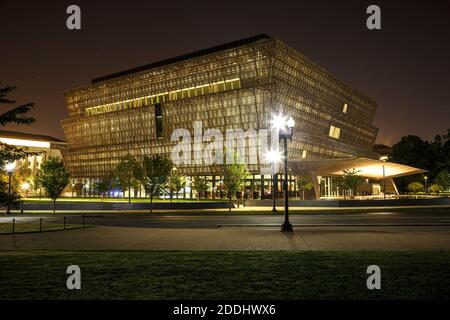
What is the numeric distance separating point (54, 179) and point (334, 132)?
75.5 metres

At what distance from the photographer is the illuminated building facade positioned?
78.2m

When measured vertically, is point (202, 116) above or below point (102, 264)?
above

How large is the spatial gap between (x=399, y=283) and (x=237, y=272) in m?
3.53

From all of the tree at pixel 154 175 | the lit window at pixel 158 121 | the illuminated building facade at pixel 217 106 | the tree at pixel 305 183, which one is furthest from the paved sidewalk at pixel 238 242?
the lit window at pixel 158 121

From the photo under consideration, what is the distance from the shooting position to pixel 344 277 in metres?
8.80

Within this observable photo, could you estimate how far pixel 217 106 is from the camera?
8450 centimetres

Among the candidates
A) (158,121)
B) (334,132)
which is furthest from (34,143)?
(334,132)

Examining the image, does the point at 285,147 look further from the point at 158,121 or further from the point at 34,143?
the point at 34,143

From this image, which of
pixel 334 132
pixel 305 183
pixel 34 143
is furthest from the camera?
pixel 34 143

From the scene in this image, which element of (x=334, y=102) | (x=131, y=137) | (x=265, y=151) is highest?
(x=334, y=102)
